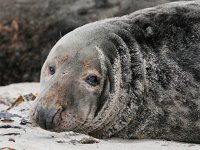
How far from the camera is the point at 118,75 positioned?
549 cm

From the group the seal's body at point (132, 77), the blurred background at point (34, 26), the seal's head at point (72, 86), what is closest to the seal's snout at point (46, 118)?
the seal's head at point (72, 86)

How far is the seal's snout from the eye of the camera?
496cm

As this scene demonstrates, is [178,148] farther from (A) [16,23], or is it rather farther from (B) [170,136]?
(A) [16,23]

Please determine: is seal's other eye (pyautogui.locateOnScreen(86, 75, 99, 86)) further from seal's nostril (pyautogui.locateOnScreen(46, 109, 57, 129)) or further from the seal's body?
seal's nostril (pyautogui.locateOnScreen(46, 109, 57, 129))

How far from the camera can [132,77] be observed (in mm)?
5570

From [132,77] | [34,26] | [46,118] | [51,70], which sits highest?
[51,70]

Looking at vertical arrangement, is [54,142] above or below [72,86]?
below

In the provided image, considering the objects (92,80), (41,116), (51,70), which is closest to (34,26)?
(51,70)

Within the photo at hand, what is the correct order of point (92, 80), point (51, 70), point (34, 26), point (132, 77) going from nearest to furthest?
1. point (92, 80)
2. point (51, 70)
3. point (132, 77)
4. point (34, 26)

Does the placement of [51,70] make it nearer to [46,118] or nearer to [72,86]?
[72,86]

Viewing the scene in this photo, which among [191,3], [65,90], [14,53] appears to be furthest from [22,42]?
[65,90]

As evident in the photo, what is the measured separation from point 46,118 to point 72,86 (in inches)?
14.2

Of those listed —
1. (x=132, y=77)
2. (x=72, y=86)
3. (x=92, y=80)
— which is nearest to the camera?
(x=72, y=86)

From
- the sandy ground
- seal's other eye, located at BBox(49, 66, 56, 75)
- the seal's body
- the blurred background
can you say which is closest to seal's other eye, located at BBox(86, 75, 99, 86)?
the seal's body
